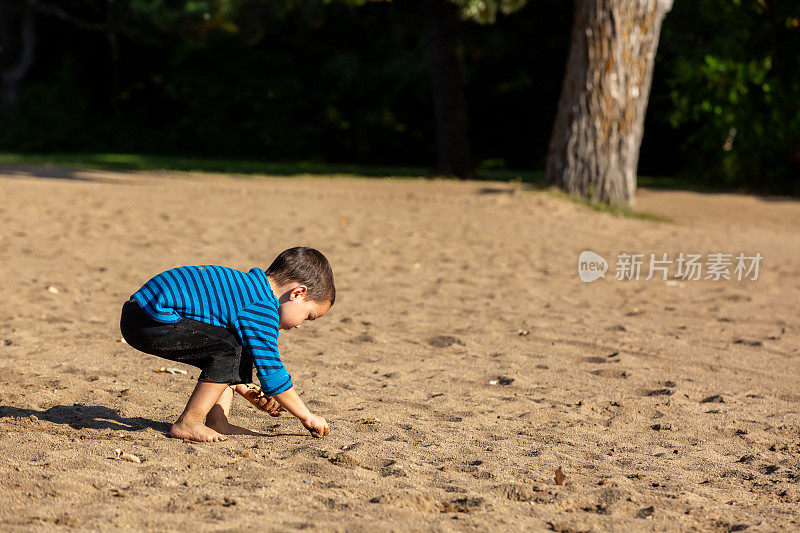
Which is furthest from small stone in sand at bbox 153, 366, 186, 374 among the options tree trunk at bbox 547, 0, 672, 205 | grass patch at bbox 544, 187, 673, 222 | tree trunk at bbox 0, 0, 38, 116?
tree trunk at bbox 0, 0, 38, 116

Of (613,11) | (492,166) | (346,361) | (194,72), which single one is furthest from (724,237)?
(194,72)

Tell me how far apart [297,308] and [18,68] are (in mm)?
25556

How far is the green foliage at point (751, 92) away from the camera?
16.2 m

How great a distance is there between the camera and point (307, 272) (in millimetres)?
3723

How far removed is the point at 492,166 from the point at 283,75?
6.62 meters

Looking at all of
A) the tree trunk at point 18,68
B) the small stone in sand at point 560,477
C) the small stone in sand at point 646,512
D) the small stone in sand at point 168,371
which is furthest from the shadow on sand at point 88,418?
the tree trunk at point 18,68

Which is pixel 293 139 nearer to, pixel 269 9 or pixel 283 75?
pixel 283 75

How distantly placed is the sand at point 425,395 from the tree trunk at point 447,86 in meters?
9.00

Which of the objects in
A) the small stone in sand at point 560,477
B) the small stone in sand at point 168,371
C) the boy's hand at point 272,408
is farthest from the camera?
the small stone in sand at point 168,371

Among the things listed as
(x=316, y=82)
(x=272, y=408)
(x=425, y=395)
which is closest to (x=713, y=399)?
(x=425, y=395)

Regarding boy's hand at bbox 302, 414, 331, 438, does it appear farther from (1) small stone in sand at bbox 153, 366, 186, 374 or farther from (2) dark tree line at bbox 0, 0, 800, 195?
(2) dark tree line at bbox 0, 0, 800, 195

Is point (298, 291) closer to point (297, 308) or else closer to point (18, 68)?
point (297, 308)

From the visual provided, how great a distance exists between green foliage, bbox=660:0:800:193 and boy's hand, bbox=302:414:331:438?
14320mm

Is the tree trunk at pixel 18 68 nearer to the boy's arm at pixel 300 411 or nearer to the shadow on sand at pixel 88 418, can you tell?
the shadow on sand at pixel 88 418
